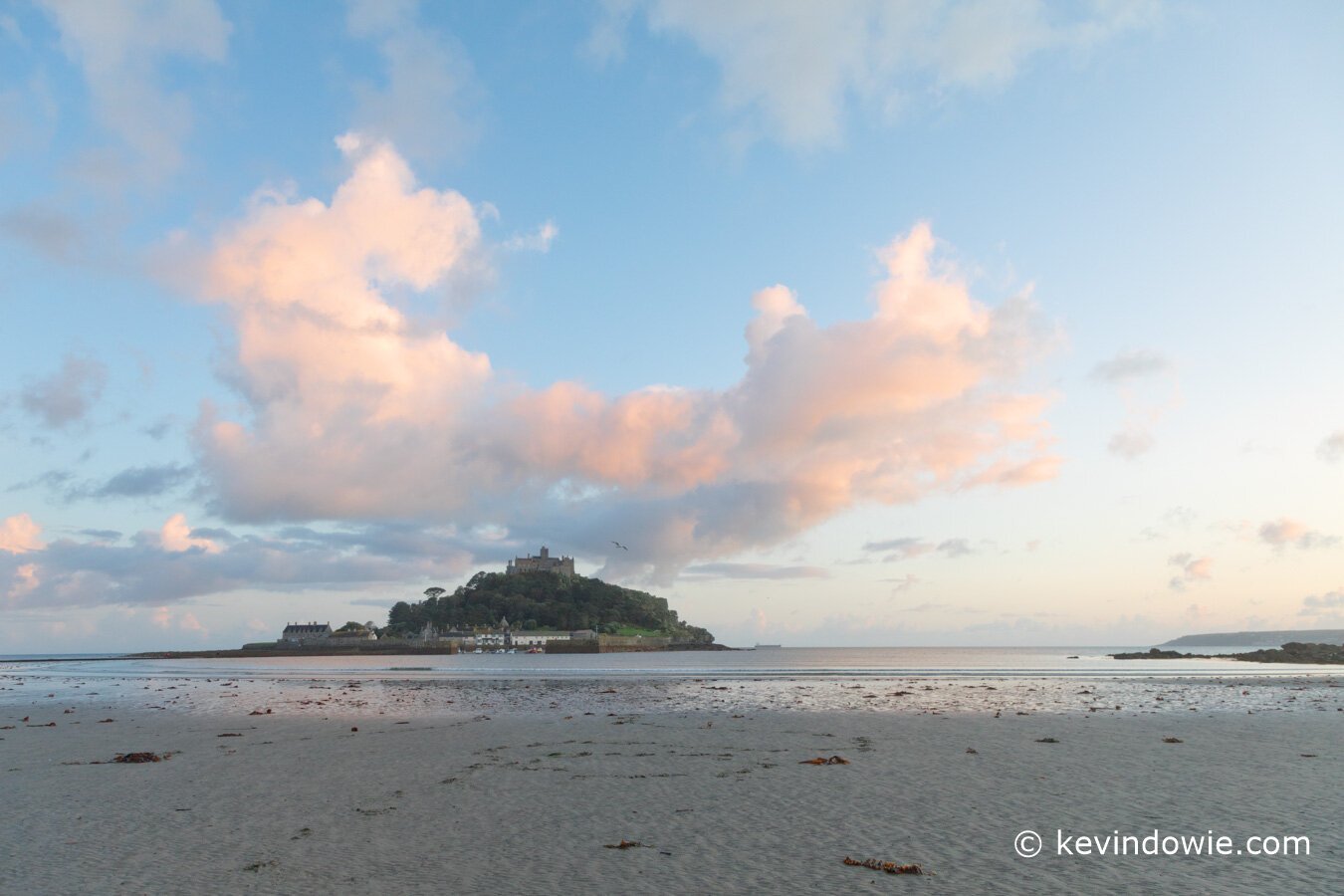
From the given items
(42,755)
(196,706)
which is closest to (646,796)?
(42,755)

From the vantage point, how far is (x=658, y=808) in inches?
598

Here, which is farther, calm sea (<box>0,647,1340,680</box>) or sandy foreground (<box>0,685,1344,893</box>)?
A: calm sea (<box>0,647,1340,680</box>)

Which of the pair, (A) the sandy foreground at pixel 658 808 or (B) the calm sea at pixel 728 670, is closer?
(A) the sandy foreground at pixel 658 808

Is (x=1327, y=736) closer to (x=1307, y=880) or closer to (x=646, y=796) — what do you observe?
(x=1307, y=880)

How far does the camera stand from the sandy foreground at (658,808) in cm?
1091

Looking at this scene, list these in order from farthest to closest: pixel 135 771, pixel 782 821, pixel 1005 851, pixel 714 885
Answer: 1. pixel 135 771
2. pixel 782 821
3. pixel 1005 851
4. pixel 714 885

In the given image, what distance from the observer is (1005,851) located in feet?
39.5

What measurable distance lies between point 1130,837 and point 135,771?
22.4m

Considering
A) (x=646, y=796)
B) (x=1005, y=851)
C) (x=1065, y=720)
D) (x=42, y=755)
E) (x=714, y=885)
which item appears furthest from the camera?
(x=1065, y=720)

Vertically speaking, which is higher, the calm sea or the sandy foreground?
the sandy foreground

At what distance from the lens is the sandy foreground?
429 inches

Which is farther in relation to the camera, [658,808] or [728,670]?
[728,670]

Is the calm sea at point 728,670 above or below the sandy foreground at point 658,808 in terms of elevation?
below

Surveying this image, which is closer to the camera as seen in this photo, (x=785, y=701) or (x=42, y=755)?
(x=42, y=755)
